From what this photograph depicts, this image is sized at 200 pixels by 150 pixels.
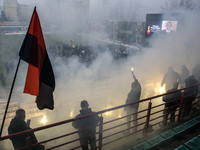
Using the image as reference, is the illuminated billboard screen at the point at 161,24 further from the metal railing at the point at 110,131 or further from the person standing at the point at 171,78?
the metal railing at the point at 110,131

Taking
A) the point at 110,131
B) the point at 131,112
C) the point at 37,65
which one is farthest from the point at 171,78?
the point at 37,65

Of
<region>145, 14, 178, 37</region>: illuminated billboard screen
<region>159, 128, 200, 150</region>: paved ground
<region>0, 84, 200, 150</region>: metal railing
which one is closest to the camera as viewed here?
<region>0, 84, 200, 150</region>: metal railing

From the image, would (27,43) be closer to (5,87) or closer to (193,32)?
(5,87)

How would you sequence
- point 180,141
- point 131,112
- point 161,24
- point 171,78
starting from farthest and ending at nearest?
point 161,24
point 171,78
point 131,112
point 180,141

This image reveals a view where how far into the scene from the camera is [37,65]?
2.05 m

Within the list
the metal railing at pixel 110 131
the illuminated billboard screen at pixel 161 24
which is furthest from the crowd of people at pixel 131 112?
the illuminated billboard screen at pixel 161 24

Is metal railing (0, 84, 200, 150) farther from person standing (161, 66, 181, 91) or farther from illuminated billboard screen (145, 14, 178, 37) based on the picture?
illuminated billboard screen (145, 14, 178, 37)

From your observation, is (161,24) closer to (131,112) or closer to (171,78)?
(171,78)

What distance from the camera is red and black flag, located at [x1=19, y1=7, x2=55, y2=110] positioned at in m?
1.99

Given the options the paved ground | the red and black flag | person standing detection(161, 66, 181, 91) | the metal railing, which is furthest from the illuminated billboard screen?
the red and black flag

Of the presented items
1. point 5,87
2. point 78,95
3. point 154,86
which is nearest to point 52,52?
point 5,87

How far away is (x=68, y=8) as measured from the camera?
10961 mm

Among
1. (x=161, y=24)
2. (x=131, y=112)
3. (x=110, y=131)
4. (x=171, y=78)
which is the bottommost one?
(x=110, y=131)

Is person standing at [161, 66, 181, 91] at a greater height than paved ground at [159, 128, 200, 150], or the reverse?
person standing at [161, 66, 181, 91]
